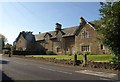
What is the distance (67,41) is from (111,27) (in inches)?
1602

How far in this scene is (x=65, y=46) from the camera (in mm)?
61344

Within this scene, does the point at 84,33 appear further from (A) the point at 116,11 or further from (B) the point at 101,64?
(A) the point at 116,11

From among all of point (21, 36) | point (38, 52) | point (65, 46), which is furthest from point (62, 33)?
point (21, 36)

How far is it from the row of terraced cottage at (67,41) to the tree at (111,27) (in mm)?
18614

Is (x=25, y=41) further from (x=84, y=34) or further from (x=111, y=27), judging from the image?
(x=111, y=27)

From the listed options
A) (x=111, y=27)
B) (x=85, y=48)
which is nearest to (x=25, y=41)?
(x=85, y=48)

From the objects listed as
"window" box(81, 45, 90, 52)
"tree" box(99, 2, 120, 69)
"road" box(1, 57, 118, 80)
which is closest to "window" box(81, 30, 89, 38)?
"window" box(81, 45, 90, 52)

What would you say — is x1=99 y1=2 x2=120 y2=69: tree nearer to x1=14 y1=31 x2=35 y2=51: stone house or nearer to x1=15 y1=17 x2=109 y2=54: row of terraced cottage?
x1=15 y1=17 x2=109 y2=54: row of terraced cottage

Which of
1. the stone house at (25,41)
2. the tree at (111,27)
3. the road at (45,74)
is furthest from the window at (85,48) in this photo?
the tree at (111,27)

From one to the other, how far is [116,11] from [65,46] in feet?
138

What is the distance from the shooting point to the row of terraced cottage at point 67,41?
1969 inches

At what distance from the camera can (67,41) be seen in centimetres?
6041

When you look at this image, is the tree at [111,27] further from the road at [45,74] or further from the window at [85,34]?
the window at [85,34]

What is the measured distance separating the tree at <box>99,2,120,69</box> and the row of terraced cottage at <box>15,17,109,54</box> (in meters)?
18.6
